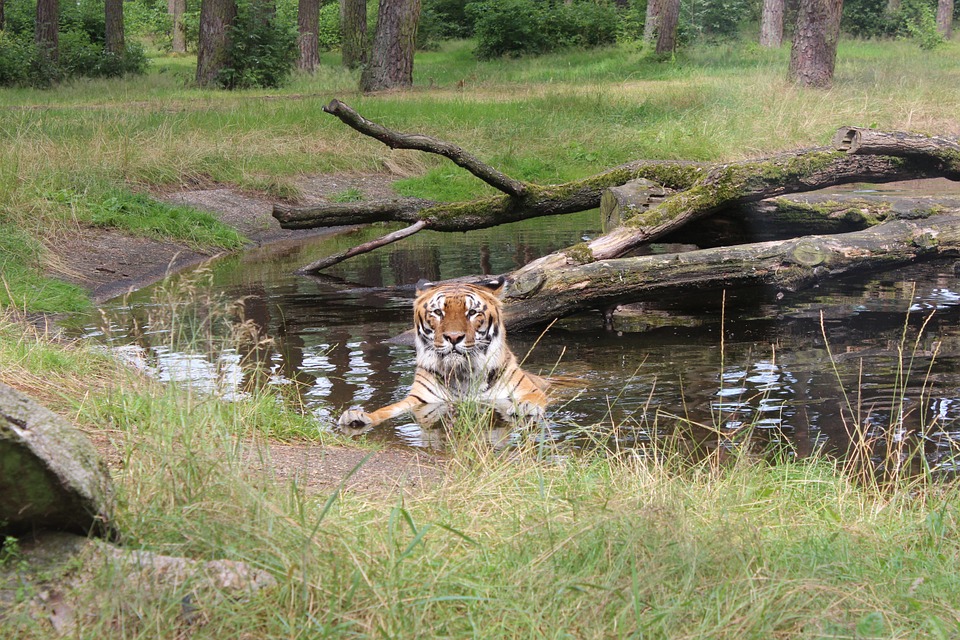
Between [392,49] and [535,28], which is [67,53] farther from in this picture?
[535,28]

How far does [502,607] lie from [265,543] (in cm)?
77

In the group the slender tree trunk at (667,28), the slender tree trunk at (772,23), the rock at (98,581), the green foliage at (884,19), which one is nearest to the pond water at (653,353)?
the rock at (98,581)

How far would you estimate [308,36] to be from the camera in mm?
31375

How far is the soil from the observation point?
4711 millimetres

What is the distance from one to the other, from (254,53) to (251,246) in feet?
49.2

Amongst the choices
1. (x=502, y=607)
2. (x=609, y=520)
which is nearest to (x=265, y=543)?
(x=502, y=607)

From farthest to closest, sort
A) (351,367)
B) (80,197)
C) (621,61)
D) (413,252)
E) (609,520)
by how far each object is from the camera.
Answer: (621,61)
(413,252)
(80,197)
(351,367)
(609,520)

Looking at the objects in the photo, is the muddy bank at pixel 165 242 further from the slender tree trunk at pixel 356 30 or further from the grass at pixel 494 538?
the slender tree trunk at pixel 356 30

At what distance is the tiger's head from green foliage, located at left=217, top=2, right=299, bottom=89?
21.3 meters

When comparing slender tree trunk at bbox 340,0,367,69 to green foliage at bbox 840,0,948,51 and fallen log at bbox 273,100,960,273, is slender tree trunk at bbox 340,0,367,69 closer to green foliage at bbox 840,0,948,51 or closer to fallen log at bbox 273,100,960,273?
fallen log at bbox 273,100,960,273

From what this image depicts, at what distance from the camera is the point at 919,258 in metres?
8.74

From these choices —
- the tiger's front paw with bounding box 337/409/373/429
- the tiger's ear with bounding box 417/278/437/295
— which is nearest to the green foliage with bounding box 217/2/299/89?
the tiger's ear with bounding box 417/278/437/295

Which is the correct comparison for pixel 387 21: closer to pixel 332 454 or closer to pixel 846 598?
pixel 332 454

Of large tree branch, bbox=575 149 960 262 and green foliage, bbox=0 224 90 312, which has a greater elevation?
large tree branch, bbox=575 149 960 262
